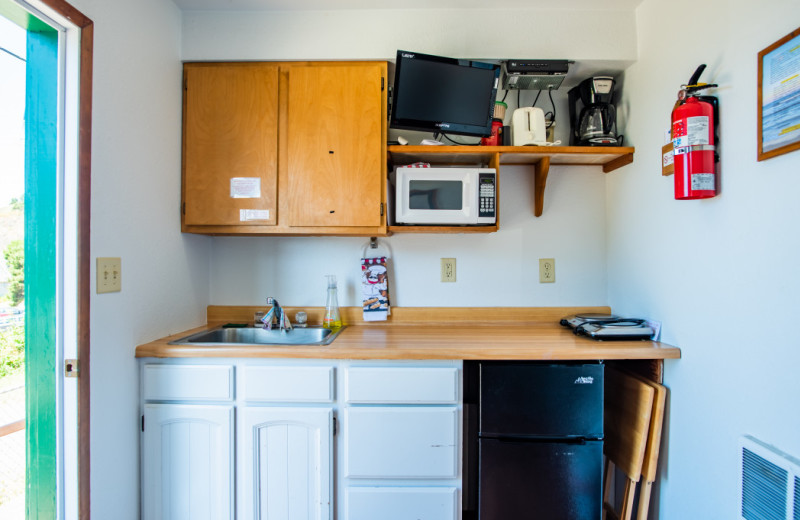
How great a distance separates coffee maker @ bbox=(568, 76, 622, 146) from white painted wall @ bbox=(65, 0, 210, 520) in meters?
1.87

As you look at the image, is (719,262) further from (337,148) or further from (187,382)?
(187,382)

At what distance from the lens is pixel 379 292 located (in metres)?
1.95

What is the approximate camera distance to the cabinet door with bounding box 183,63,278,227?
5.67ft

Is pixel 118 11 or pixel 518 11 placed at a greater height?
pixel 518 11

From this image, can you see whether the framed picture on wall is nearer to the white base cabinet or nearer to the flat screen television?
the flat screen television

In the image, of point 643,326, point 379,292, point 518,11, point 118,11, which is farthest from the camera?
A: point 379,292

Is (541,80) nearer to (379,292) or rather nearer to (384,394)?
(379,292)

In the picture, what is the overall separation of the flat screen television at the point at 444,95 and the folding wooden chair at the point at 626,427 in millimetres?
1227

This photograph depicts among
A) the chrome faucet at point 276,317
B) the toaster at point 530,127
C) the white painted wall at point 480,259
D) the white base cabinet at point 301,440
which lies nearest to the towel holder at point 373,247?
the white painted wall at point 480,259

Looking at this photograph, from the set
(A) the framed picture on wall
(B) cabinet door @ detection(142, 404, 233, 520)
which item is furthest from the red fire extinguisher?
(B) cabinet door @ detection(142, 404, 233, 520)

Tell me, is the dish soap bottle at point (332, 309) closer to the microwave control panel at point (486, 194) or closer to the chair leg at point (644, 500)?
the microwave control panel at point (486, 194)

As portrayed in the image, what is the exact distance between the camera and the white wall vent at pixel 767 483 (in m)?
0.98

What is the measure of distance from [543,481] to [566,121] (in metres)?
1.67

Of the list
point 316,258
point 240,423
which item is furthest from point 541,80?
point 240,423
